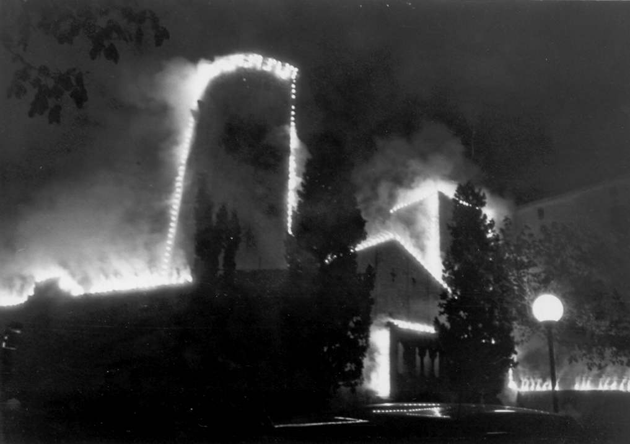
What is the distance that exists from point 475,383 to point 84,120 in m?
3.10

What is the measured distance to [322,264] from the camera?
11.8ft

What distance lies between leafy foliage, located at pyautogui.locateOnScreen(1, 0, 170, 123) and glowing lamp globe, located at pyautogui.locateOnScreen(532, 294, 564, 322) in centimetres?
278

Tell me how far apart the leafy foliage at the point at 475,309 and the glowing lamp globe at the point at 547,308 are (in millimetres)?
165

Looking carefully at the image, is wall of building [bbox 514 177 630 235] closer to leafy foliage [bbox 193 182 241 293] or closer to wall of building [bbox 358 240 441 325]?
wall of building [bbox 358 240 441 325]

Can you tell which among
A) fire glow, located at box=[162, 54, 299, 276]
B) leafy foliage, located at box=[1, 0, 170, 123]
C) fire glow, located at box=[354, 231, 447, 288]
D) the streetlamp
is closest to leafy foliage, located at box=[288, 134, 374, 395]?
fire glow, located at box=[354, 231, 447, 288]

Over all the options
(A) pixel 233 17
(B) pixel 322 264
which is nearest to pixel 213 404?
(B) pixel 322 264

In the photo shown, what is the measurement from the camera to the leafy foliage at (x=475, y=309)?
3.35 metres

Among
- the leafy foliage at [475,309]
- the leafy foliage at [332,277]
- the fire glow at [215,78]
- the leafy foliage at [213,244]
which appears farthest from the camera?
the fire glow at [215,78]

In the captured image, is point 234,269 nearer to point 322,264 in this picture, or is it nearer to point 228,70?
point 322,264

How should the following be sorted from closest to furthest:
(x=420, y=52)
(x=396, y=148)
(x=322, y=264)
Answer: (x=322, y=264) < (x=396, y=148) < (x=420, y=52)

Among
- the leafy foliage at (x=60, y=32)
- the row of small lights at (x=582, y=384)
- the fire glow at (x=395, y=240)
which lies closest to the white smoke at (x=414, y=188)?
the fire glow at (x=395, y=240)

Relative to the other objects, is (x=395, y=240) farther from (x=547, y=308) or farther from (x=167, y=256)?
(x=167, y=256)

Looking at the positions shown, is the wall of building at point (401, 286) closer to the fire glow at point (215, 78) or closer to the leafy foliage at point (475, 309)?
the leafy foliage at point (475, 309)

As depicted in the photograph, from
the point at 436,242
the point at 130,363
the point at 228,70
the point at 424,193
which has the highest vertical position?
the point at 228,70
